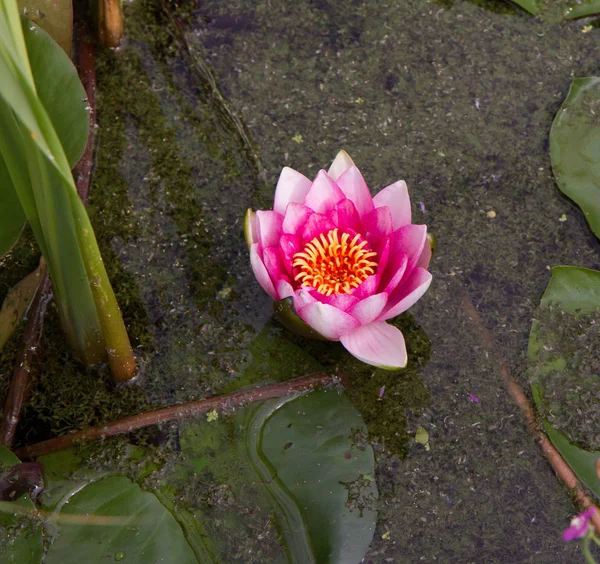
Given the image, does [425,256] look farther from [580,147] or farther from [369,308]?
[580,147]

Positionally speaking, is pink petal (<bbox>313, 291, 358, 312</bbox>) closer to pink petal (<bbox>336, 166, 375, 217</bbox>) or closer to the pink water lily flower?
the pink water lily flower

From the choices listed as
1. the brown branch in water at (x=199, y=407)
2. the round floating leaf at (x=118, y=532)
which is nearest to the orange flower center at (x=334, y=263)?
the brown branch in water at (x=199, y=407)

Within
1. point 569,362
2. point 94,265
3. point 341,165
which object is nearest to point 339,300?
point 341,165

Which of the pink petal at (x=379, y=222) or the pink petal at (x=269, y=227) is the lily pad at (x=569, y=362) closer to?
the pink petal at (x=379, y=222)

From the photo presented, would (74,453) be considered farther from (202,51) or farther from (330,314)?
(202,51)

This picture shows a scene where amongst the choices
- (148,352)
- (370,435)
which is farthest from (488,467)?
(148,352)

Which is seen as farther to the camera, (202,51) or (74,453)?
(202,51)
